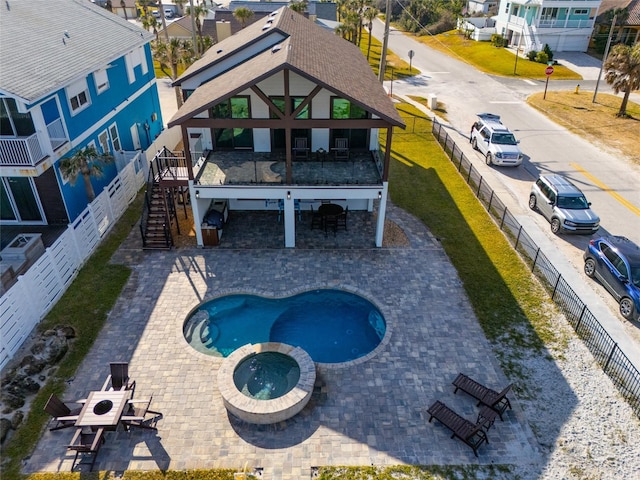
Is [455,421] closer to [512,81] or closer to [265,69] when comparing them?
[265,69]

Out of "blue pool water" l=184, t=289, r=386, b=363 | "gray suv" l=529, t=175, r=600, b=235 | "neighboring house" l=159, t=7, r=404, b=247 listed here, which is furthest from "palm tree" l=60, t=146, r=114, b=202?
"gray suv" l=529, t=175, r=600, b=235

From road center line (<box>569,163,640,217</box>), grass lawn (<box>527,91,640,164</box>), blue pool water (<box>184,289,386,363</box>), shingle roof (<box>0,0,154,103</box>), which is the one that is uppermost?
shingle roof (<box>0,0,154,103</box>)

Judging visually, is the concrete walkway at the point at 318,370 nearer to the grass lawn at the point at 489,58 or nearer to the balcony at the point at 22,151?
the balcony at the point at 22,151

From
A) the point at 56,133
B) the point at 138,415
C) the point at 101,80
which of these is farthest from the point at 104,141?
the point at 138,415

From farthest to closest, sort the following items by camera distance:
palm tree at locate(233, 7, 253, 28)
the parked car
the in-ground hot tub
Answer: palm tree at locate(233, 7, 253, 28)
the parked car
the in-ground hot tub

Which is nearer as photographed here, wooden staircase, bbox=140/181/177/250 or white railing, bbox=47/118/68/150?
white railing, bbox=47/118/68/150

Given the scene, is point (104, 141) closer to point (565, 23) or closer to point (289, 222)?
point (289, 222)

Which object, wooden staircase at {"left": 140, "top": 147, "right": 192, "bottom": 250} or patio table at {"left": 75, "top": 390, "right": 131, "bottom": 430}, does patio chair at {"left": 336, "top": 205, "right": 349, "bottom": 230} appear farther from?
patio table at {"left": 75, "top": 390, "right": 131, "bottom": 430}

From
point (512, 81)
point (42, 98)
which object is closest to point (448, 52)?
point (512, 81)
